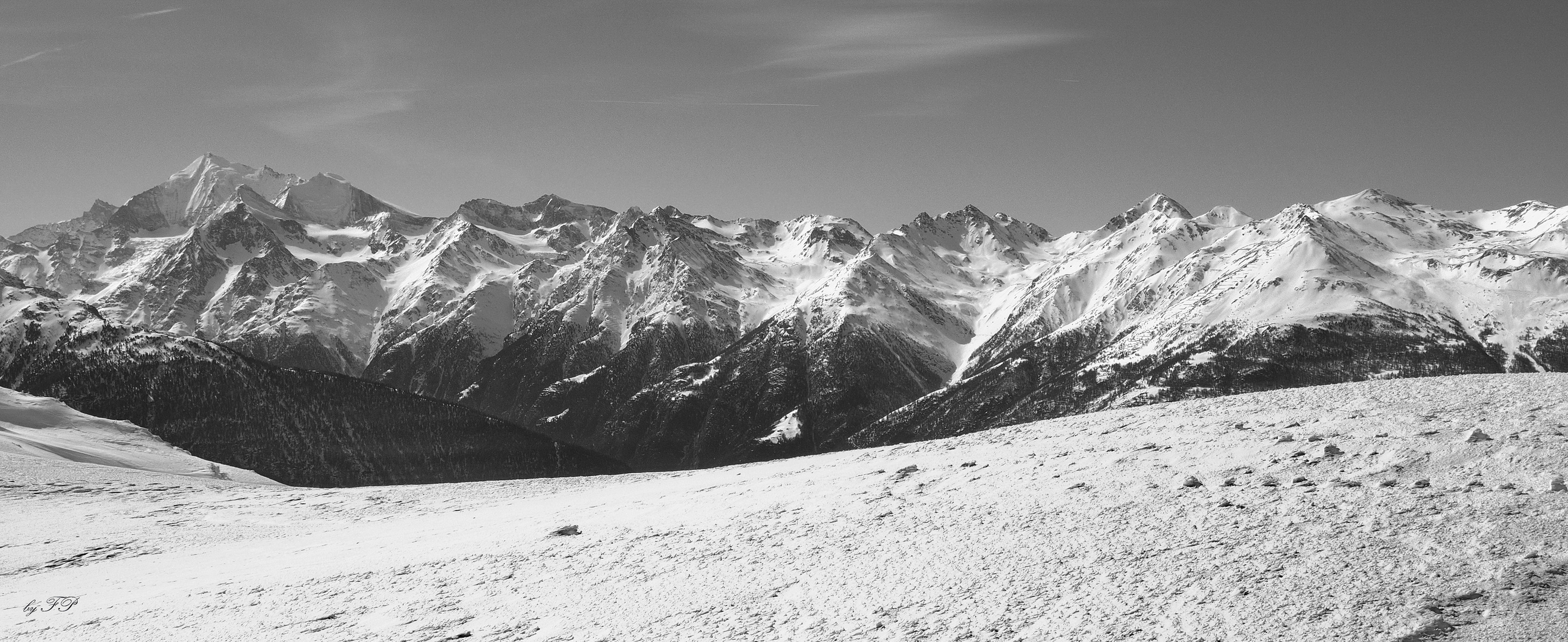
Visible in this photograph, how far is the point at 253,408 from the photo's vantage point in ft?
458

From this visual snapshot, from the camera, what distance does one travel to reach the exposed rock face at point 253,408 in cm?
13400

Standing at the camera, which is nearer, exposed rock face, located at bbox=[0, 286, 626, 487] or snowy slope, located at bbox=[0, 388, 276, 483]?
snowy slope, located at bbox=[0, 388, 276, 483]

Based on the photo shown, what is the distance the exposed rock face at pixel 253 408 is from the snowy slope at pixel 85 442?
31.2 m

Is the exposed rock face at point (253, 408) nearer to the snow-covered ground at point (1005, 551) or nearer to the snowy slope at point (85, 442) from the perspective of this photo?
the snowy slope at point (85, 442)

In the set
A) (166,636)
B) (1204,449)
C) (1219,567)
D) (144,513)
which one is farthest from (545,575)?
(144,513)

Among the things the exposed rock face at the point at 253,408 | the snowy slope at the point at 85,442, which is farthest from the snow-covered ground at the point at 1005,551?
the exposed rock face at the point at 253,408

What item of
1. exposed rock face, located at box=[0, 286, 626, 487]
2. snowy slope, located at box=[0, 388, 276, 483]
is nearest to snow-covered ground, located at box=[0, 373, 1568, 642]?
snowy slope, located at box=[0, 388, 276, 483]

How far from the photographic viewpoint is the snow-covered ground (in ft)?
49.0

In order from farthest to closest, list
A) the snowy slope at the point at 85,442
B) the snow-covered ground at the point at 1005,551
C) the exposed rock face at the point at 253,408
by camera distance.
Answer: the exposed rock face at the point at 253,408
the snowy slope at the point at 85,442
the snow-covered ground at the point at 1005,551

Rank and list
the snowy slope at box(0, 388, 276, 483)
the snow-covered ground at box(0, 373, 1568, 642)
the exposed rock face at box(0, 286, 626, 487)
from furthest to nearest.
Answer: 1. the exposed rock face at box(0, 286, 626, 487)
2. the snowy slope at box(0, 388, 276, 483)
3. the snow-covered ground at box(0, 373, 1568, 642)

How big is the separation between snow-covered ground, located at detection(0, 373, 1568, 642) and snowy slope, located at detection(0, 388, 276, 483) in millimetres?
34802

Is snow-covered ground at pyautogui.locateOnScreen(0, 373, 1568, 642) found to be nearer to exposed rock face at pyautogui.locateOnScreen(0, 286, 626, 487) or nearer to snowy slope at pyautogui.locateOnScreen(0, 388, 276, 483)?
snowy slope at pyautogui.locateOnScreen(0, 388, 276, 483)

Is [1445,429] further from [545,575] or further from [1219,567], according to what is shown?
[545,575]

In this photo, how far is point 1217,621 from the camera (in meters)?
14.2
